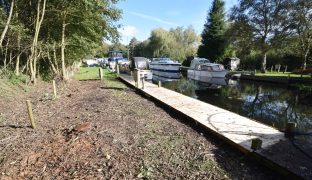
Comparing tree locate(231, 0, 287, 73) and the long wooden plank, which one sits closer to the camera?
the long wooden plank

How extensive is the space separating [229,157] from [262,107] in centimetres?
941

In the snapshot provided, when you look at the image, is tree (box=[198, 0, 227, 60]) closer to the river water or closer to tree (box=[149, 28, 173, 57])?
the river water

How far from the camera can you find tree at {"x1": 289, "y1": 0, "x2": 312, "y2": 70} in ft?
86.4

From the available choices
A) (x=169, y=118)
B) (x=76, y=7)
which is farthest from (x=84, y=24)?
(x=169, y=118)

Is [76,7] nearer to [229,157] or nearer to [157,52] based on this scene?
[229,157]

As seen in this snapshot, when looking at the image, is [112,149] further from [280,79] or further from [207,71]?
[207,71]

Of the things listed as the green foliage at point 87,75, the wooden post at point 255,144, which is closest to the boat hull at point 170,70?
the green foliage at point 87,75

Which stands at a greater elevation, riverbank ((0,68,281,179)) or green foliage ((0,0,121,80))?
green foliage ((0,0,121,80))

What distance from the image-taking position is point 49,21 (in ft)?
53.9

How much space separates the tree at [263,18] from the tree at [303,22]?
1.09 m

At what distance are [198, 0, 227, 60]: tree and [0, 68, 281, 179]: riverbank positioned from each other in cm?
3243

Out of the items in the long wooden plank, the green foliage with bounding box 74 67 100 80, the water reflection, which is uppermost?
the green foliage with bounding box 74 67 100 80

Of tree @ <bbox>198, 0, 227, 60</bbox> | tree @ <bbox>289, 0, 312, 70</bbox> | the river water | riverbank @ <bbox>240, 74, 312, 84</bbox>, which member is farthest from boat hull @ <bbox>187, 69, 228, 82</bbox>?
tree @ <bbox>198, 0, 227, 60</bbox>

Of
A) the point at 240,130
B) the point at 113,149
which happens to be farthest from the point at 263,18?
the point at 113,149
